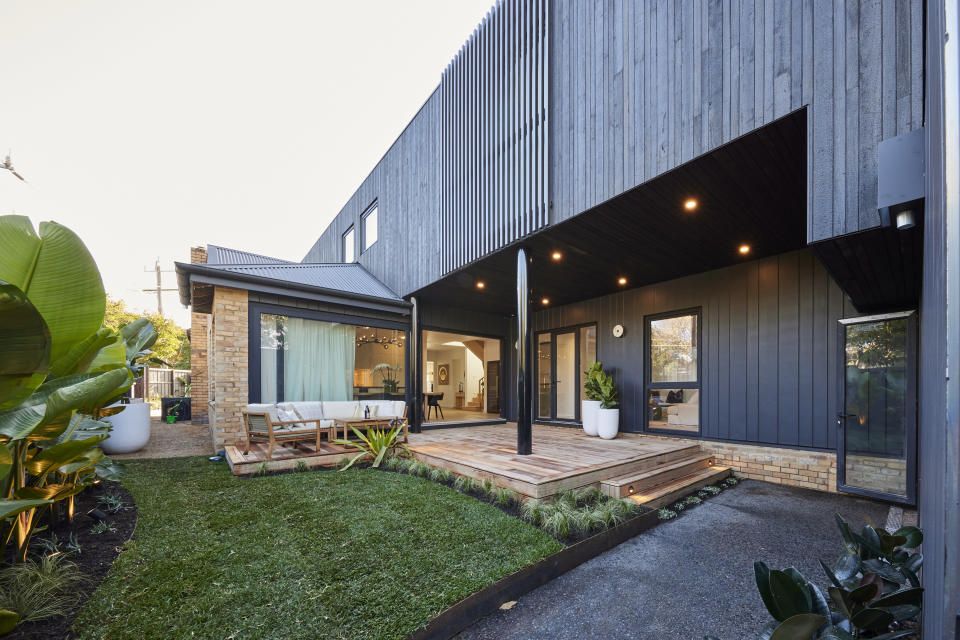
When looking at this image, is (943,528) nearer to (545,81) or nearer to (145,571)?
(145,571)

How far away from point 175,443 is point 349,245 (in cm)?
730

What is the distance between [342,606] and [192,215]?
23.3 m

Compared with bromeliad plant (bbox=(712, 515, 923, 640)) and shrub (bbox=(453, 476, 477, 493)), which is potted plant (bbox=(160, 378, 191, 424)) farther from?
bromeliad plant (bbox=(712, 515, 923, 640))

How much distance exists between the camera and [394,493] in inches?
167

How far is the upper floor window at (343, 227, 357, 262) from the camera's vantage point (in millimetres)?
12155

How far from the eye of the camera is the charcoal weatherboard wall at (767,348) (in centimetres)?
518

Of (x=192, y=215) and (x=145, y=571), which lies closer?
(x=145, y=571)

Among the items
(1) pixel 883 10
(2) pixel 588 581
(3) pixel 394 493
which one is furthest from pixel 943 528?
(3) pixel 394 493

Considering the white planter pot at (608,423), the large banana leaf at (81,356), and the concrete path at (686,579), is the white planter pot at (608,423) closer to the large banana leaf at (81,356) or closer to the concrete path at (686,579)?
the concrete path at (686,579)

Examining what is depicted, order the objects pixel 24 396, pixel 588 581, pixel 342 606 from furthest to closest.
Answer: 1. pixel 588 581
2. pixel 342 606
3. pixel 24 396

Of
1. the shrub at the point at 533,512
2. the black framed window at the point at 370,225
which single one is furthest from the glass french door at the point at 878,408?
the black framed window at the point at 370,225

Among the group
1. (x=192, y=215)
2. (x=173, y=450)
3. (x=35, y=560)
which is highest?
(x=192, y=215)

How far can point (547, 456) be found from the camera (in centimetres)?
515

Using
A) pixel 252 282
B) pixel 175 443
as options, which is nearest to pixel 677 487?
pixel 252 282
